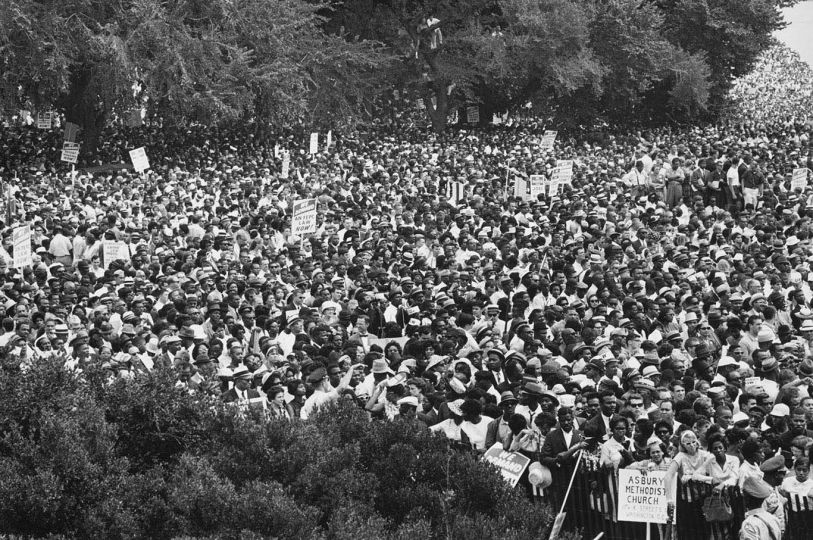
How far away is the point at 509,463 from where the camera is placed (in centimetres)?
1038

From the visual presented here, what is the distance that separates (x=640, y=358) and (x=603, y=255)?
6379 mm

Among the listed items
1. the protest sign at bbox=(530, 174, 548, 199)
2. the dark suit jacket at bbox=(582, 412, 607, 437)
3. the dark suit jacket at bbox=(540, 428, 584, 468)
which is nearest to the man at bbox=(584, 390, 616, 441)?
the dark suit jacket at bbox=(582, 412, 607, 437)

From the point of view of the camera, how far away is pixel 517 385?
13203mm

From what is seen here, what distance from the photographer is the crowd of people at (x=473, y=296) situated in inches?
452

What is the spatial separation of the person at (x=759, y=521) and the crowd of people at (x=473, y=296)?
0.03m

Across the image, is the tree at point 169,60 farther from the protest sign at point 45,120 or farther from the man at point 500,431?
the man at point 500,431

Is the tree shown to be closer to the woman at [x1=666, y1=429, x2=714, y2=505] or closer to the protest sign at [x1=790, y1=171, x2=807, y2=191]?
the protest sign at [x1=790, y1=171, x2=807, y2=191]

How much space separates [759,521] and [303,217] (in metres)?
13.0

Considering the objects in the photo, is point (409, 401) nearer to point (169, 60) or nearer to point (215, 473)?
point (215, 473)

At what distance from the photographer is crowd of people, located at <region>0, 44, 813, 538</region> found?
1148cm

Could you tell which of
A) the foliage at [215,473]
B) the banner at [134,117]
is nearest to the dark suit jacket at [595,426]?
the foliage at [215,473]

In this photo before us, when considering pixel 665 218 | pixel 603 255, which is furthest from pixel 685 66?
pixel 603 255

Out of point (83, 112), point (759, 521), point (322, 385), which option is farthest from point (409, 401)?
point (83, 112)

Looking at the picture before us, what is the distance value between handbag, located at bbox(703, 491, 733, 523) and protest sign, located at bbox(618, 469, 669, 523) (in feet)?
1.10
